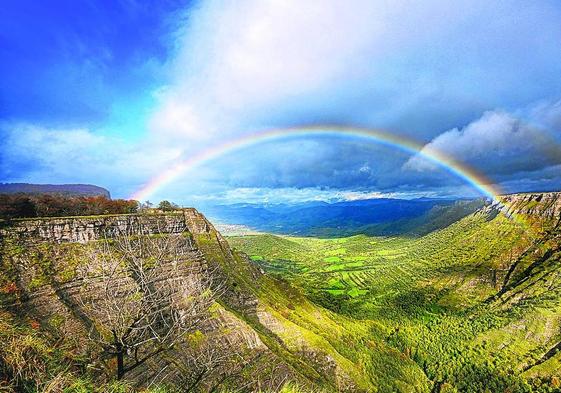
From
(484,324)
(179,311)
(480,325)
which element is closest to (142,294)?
(179,311)

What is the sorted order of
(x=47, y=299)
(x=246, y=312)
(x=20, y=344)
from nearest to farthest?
(x=20, y=344) → (x=47, y=299) → (x=246, y=312)

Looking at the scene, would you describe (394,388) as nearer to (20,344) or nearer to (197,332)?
(197,332)

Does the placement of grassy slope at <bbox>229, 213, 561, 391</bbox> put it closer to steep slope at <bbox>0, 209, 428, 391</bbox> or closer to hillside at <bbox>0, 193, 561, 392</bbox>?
hillside at <bbox>0, 193, 561, 392</bbox>

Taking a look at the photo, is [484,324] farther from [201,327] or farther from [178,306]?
[178,306]

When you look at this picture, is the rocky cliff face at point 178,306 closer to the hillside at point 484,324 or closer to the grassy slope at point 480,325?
the grassy slope at point 480,325

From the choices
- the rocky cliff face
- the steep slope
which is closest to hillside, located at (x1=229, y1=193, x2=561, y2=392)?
the steep slope

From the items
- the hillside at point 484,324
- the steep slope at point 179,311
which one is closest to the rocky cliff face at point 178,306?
the steep slope at point 179,311

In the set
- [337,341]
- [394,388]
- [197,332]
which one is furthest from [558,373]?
[197,332]
